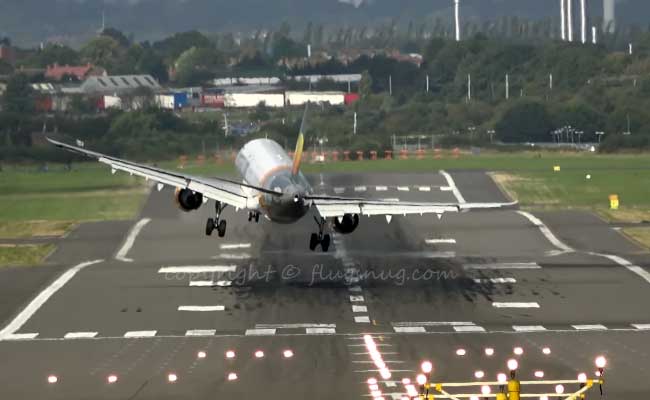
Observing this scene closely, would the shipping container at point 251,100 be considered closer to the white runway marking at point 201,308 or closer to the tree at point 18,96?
the tree at point 18,96

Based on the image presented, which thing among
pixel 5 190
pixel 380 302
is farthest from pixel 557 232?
pixel 5 190

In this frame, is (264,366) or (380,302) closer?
(264,366)

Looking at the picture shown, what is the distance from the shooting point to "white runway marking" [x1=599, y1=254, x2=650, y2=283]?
289 feet

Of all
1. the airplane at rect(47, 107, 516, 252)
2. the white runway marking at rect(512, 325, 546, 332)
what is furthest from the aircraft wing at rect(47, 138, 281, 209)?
the white runway marking at rect(512, 325, 546, 332)

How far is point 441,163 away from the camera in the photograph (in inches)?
6422

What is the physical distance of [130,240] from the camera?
349ft

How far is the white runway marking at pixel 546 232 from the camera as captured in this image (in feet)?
330

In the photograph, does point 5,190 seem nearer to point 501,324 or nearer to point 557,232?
point 557,232

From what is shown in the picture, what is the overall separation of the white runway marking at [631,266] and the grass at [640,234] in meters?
5.46

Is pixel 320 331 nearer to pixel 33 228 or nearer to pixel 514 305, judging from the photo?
pixel 514 305

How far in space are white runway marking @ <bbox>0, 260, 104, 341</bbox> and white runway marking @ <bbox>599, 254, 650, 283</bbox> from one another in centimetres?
3324

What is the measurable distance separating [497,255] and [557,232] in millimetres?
11642

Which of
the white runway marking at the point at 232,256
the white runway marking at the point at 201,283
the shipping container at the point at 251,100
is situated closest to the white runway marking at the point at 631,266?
the white runway marking at the point at 232,256

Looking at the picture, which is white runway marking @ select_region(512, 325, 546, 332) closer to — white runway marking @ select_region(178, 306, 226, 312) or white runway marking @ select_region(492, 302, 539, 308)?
white runway marking @ select_region(492, 302, 539, 308)
